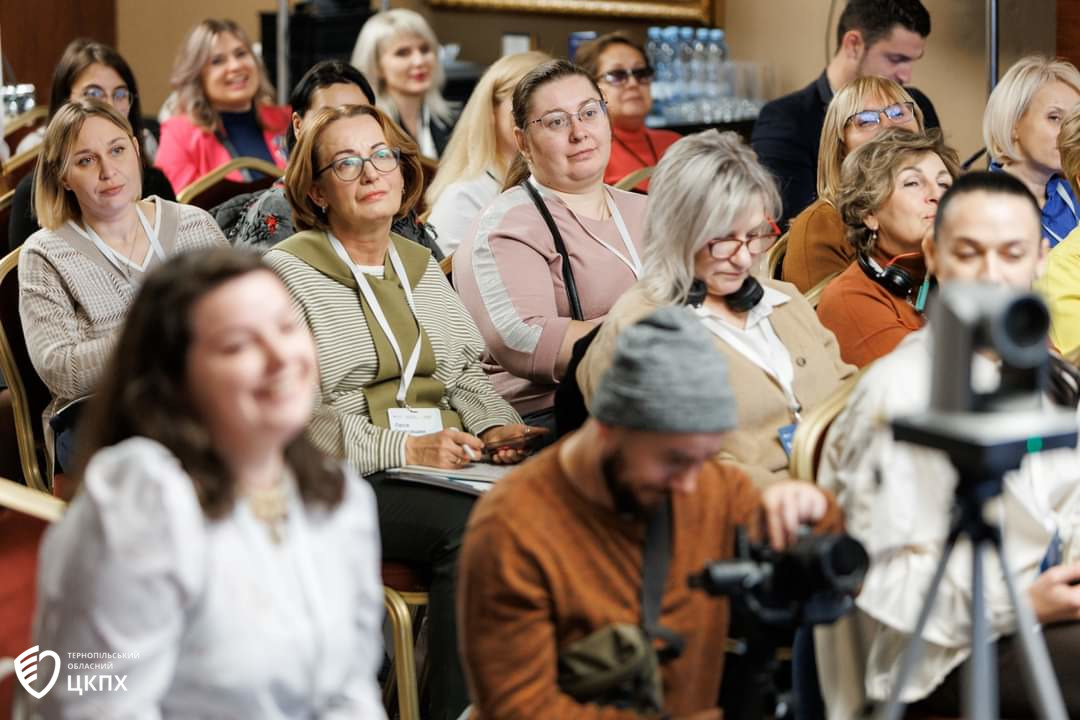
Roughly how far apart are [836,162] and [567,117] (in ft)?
2.54

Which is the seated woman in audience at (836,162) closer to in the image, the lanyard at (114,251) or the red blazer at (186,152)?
the lanyard at (114,251)

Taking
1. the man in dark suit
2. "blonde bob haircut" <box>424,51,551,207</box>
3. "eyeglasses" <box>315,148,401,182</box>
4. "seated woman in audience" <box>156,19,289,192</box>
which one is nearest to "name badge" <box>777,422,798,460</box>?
"eyeglasses" <box>315,148,401,182</box>

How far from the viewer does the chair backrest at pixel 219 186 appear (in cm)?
402

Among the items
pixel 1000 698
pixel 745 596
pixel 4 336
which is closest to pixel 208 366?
pixel 745 596

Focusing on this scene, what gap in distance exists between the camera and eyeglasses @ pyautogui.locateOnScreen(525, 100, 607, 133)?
3289 millimetres

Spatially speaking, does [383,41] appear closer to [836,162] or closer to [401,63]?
[401,63]

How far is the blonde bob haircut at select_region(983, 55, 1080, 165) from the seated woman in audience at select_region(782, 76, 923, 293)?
205 mm

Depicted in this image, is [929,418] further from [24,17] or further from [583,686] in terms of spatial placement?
[24,17]

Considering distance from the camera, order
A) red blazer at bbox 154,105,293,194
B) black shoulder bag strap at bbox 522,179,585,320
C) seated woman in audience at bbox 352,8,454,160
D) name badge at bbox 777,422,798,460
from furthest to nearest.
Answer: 1. seated woman in audience at bbox 352,8,454,160
2. red blazer at bbox 154,105,293,194
3. black shoulder bag strap at bbox 522,179,585,320
4. name badge at bbox 777,422,798,460

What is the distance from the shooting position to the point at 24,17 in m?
7.75

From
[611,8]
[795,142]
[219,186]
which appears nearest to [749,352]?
[219,186]

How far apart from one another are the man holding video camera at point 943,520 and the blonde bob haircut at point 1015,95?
5.87 ft

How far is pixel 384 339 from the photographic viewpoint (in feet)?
9.15

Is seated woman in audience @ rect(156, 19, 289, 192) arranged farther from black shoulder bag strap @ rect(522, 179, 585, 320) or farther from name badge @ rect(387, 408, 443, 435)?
name badge @ rect(387, 408, 443, 435)
